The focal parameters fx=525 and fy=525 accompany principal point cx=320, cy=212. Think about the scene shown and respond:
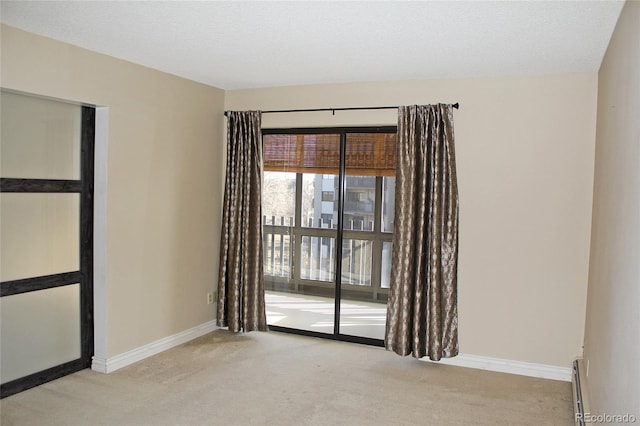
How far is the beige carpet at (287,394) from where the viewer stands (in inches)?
131

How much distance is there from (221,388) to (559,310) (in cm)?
264

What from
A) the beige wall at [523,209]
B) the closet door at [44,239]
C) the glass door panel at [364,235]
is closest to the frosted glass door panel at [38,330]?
the closet door at [44,239]

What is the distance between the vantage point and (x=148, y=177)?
4336mm

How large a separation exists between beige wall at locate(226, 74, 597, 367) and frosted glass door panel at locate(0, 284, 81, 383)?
3074 millimetres

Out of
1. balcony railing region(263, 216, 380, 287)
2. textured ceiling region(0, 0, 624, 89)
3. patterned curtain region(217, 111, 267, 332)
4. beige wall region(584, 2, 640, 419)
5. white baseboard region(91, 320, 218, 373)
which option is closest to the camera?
beige wall region(584, 2, 640, 419)

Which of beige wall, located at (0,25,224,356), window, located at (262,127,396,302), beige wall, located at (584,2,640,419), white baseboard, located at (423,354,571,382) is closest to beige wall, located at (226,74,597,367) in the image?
white baseboard, located at (423,354,571,382)

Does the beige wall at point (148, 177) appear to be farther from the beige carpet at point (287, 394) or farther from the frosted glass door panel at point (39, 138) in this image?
the beige carpet at point (287, 394)

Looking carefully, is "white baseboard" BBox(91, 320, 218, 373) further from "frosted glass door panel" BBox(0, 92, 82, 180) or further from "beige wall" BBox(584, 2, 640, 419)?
"beige wall" BBox(584, 2, 640, 419)

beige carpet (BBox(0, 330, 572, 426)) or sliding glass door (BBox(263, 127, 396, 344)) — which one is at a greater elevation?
sliding glass door (BBox(263, 127, 396, 344))

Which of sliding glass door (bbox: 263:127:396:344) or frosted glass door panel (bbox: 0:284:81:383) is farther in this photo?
sliding glass door (bbox: 263:127:396:344)

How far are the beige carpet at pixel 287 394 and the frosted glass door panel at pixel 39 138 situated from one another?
4.96 feet

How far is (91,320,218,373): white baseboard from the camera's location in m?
4.02

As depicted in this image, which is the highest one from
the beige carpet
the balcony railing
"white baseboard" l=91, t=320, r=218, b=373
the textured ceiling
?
the textured ceiling

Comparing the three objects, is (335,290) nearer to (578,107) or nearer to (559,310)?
(559,310)
